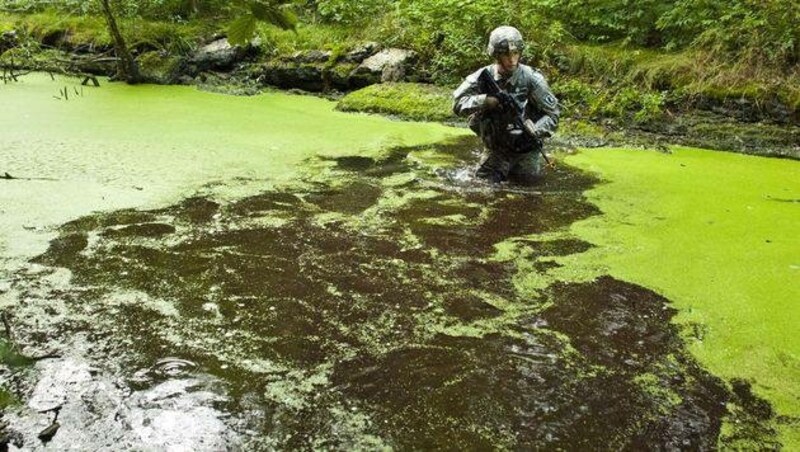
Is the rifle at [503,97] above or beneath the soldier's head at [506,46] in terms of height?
beneath

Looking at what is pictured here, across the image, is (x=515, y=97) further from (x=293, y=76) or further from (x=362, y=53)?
(x=293, y=76)

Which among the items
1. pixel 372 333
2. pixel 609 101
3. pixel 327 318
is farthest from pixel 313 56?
pixel 372 333

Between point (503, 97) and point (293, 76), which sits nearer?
point (503, 97)

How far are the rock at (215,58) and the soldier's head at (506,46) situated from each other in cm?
468

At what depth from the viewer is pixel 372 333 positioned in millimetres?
2182

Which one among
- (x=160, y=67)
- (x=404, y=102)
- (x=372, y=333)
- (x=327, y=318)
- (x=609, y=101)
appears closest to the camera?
(x=372, y=333)

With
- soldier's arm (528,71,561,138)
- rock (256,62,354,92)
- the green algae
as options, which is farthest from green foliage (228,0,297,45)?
rock (256,62,354,92)

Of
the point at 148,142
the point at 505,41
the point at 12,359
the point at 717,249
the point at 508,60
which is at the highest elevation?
the point at 505,41

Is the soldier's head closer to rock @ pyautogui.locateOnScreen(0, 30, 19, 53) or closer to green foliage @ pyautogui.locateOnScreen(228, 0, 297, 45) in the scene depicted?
green foliage @ pyautogui.locateOnScreen(228, 0, 297, 45)

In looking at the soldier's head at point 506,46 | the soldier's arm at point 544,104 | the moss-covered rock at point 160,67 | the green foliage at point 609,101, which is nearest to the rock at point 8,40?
the moss-covered rock at point 160,67

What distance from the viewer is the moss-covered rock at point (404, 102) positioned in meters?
5.99

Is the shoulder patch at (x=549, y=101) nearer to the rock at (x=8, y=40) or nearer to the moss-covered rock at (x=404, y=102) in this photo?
the moss-covered rock at (x=404, y=102)

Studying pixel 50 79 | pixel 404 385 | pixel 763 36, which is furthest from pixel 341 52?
pixel 404 385

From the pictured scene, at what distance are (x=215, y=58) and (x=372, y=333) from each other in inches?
250
